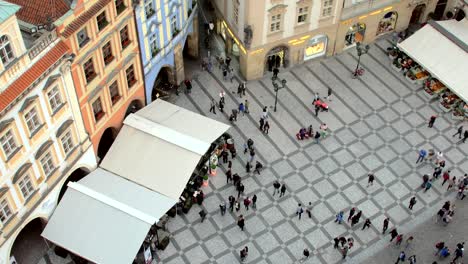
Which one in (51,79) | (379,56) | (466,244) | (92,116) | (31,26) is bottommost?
(466,244)

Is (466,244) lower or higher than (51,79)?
lower

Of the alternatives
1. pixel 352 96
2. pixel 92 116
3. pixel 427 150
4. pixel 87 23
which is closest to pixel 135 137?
pixel 92 116

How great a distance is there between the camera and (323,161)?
50.6 m

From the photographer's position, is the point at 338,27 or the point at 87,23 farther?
the point at 338,27

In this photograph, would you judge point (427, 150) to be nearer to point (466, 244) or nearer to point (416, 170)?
point (416, 170)

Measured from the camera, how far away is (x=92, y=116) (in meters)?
43.4

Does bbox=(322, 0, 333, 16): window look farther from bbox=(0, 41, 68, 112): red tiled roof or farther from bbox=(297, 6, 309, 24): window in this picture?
bbox=(0, 41, 68, 112): red tiled roof

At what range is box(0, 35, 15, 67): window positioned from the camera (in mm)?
32969

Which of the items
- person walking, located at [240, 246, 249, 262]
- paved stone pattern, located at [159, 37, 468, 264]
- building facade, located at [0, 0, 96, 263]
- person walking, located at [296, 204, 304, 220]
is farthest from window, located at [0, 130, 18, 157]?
person walking, located at [296, 204, 304, 220]

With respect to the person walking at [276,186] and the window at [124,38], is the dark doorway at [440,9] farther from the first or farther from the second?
the window at [124,38]

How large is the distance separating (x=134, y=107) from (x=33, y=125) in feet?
41.1

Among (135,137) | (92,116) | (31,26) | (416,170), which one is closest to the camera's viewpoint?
(31,26)

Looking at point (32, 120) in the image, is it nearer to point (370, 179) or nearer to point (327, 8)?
point (370, 179)

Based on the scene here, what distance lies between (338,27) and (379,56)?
5.37 meters
